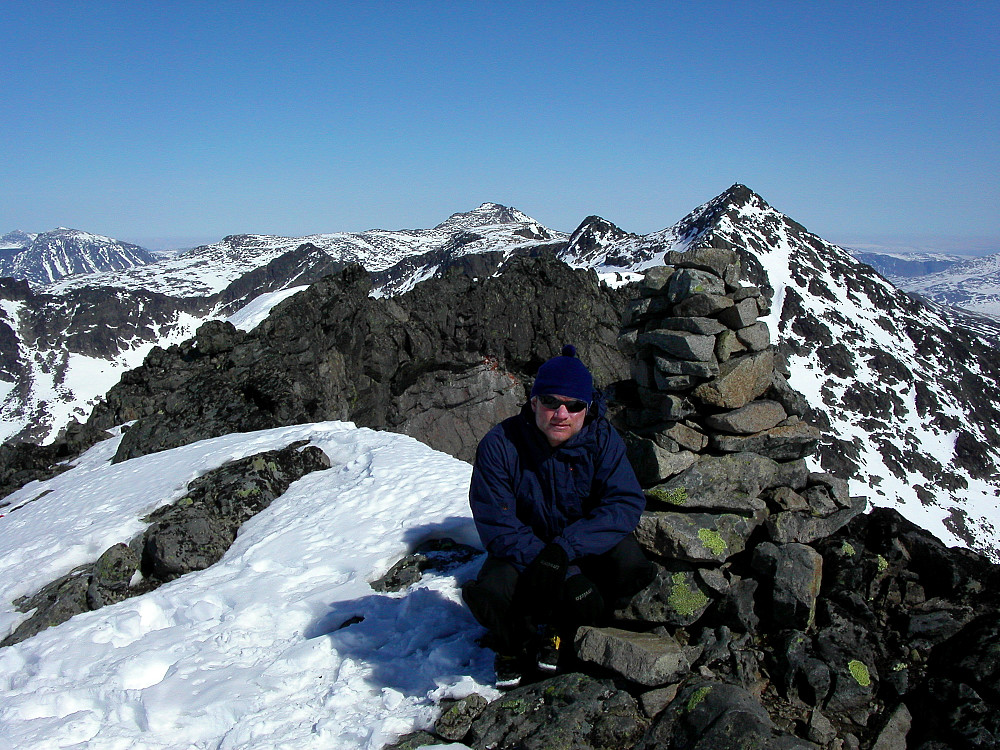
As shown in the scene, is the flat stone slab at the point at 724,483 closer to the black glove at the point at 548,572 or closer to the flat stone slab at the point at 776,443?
the flat stone slab at the point at 776,443

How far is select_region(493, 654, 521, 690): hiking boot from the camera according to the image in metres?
6.16

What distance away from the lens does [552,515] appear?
245 inches

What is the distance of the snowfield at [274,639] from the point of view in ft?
19.9

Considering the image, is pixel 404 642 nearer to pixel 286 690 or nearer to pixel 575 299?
pixel 286 690

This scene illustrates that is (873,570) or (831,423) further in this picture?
(831,423)

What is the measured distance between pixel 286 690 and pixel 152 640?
296 centimetres

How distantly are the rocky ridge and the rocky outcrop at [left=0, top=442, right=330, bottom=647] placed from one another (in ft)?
26.2

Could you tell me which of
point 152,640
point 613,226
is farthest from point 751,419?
point 613,226

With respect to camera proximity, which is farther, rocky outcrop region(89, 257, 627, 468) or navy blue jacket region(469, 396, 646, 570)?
rocky outcrop region(89, 257, 627, 468)

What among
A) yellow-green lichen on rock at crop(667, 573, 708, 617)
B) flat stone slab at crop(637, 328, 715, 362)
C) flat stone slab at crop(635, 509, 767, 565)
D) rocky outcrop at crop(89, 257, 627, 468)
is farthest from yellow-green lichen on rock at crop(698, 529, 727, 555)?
rocky outcrop at crop(89, 257, 627, 468)

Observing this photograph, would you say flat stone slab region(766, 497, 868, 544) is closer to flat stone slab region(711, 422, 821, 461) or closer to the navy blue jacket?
flat stone slab region(711, 422, 821, 461)

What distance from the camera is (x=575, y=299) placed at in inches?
2783

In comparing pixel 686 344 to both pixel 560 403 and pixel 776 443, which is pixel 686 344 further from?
pixel 560 403

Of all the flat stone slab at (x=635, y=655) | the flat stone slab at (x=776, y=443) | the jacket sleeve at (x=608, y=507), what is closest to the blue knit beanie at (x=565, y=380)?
the jacket sleeve at (x=608, y=507)
